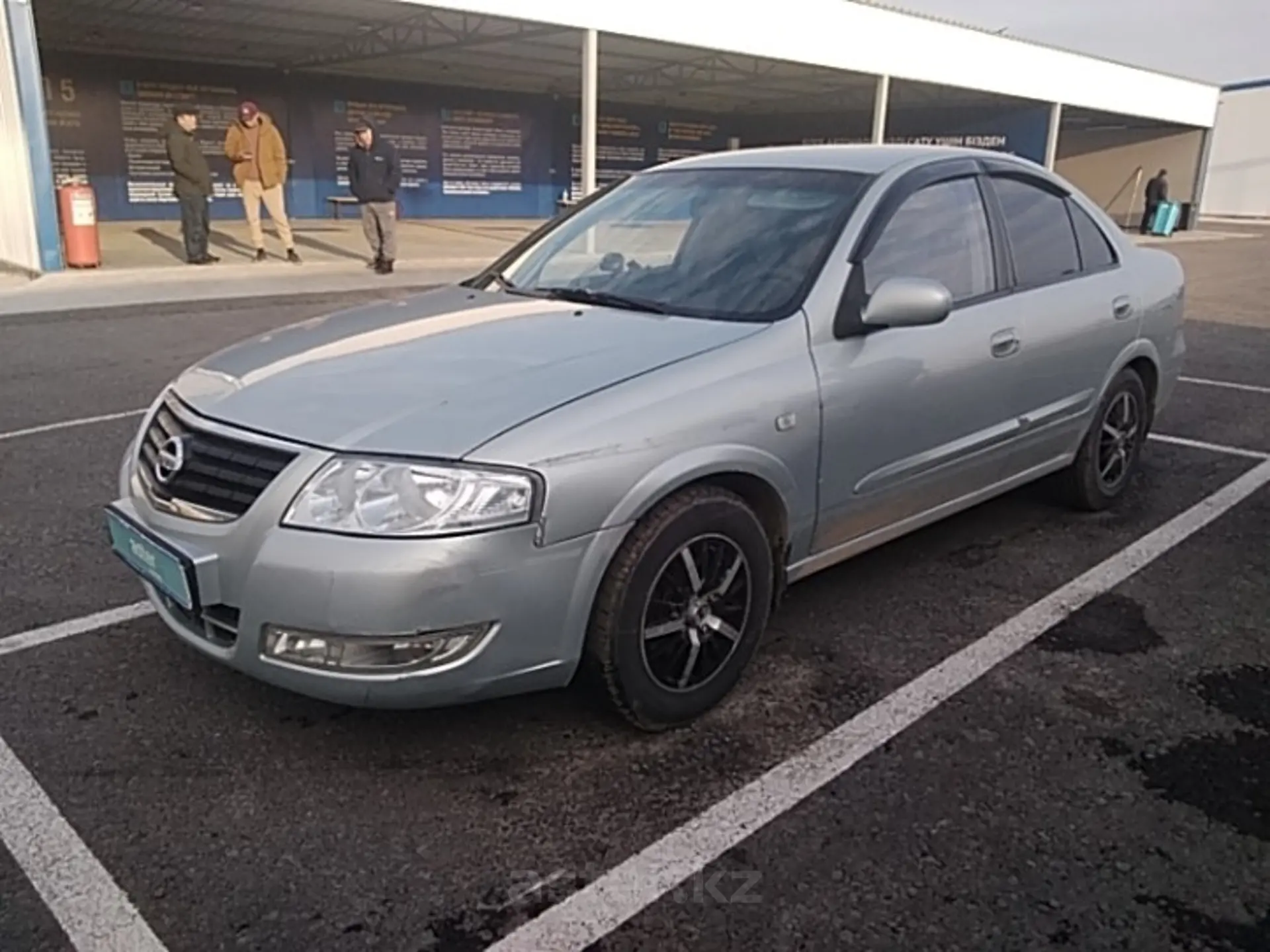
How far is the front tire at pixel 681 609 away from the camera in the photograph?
2662mm

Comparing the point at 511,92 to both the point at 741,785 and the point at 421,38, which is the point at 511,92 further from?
the point at 741,785

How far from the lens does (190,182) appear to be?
1325cm

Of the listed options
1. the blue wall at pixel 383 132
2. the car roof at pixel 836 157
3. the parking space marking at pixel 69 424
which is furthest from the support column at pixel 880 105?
the car roof at pixel 836 157

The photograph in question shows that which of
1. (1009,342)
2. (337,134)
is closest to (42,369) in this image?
(1009,342)

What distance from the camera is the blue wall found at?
21.9 m

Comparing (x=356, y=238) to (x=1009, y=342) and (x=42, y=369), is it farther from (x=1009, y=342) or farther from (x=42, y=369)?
(x=1009, y=342)

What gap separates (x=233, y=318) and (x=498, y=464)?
8789mm

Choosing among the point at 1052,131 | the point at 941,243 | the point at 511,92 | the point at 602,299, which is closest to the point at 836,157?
the point at 941,243

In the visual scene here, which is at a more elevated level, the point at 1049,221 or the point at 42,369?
the point at 1049,221

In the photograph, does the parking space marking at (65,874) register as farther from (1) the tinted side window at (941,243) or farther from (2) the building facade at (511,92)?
(2) the building facade at (511,92)

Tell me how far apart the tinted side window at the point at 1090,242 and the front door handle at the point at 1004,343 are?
2.72 feet

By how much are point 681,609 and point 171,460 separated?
1437 mm

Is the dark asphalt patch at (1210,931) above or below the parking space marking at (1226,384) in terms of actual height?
below

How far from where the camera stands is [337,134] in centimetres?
2527
